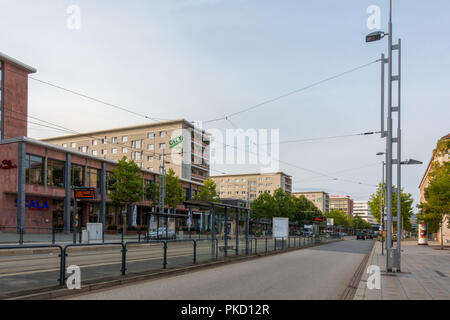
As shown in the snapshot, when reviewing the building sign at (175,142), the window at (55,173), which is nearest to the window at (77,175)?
the window at (55,173)

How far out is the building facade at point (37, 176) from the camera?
1544 inches

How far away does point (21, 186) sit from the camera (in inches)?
1538

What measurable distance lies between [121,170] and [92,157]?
532 cm

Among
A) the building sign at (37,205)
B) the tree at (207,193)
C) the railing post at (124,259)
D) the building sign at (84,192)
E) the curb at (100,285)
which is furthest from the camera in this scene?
the tree at (207,193)

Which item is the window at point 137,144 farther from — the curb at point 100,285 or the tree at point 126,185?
the curb at point 100,285

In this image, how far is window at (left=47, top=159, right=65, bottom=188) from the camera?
43225 millimetres

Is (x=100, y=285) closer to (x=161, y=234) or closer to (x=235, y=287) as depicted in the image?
(x=235, y=287)

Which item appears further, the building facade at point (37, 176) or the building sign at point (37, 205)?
the building sign at point (37, 205)

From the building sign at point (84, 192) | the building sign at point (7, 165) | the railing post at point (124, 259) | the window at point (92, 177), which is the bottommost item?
the railing post at point (124, 259)

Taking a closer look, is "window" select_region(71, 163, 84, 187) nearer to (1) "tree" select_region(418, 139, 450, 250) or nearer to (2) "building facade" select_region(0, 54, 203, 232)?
(2) "building facade" select_region(0, 54, 203, 232)

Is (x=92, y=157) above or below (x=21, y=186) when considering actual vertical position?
above

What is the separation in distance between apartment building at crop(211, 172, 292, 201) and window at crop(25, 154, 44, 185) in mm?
105682
